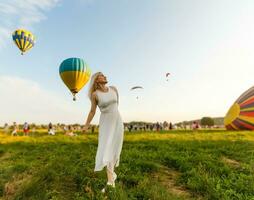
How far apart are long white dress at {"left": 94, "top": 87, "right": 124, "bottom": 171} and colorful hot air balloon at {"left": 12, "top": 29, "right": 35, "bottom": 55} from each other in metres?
31.3

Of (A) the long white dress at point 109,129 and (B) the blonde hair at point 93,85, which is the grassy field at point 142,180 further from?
(B) the blonde hair at point 93,85

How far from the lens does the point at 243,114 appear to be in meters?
23.7

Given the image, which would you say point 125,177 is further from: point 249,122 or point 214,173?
point 249,122

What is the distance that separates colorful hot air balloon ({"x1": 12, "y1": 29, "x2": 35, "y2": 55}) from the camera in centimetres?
3163

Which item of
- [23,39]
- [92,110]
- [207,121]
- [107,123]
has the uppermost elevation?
[23,39]

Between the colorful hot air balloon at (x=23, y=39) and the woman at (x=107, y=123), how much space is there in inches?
1221

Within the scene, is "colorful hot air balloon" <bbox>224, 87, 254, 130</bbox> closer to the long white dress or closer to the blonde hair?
the long white dress

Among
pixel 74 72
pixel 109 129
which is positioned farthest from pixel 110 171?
pixel 74 72

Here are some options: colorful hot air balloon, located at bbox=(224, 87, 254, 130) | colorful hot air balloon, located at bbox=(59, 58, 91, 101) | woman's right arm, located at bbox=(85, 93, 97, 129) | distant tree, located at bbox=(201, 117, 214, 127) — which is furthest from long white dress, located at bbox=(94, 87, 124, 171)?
distant tree, located at bbox=(201, 117, 214, 127)

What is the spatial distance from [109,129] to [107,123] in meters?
0.14

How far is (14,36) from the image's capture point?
3170 centimetres

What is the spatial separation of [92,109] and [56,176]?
Result: 7.21ft

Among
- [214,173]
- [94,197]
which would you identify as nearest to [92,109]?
[94,197]

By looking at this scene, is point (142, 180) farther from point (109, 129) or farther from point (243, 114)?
point (243, 114)
